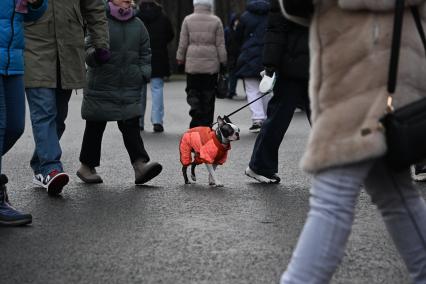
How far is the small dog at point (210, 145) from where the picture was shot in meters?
8.30

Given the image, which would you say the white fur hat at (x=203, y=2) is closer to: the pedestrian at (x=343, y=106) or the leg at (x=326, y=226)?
the pedestrian at (x=343, y=106)

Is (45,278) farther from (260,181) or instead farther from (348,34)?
(260,181)

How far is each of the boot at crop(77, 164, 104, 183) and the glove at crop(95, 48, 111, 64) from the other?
1039mm

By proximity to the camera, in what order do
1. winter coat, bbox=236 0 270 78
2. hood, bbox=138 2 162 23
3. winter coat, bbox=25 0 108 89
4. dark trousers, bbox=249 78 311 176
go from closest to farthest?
winter coat, bbox=25 0 108 89
dark trousers, bbox=249 78 311 176
winter coat, bbox=236 0 270 78
hood, bbox=138 2 162 23

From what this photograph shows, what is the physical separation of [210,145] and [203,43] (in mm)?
5030

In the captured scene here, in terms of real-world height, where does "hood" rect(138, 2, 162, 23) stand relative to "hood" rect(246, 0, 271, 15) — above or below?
below

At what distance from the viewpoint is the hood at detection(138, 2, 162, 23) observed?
14.9 meters

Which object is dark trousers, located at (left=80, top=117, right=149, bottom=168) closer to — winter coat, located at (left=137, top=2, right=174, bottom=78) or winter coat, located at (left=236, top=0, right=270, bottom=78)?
winter coat, located at (left=236, top=0, right=270, bottom=78)

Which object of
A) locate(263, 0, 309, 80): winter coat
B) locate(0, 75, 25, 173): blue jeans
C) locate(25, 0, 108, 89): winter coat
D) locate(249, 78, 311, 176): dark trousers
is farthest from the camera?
locate(249, 78, 311, 176): dark trousers

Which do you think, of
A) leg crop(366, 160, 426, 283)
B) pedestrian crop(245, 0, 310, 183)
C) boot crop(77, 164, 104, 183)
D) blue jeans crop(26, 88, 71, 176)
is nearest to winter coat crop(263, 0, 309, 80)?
pedestrian crop(245, 0, 310, 183)

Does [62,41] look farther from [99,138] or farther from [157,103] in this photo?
[157,103]

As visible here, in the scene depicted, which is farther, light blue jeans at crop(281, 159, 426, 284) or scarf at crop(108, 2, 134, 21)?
scarf at crop(108, 2, 134, 21)

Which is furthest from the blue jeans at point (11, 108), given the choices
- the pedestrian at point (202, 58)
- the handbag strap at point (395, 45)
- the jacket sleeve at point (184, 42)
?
the jacket sleeve at point (184, 42)

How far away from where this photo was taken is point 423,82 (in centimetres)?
376
